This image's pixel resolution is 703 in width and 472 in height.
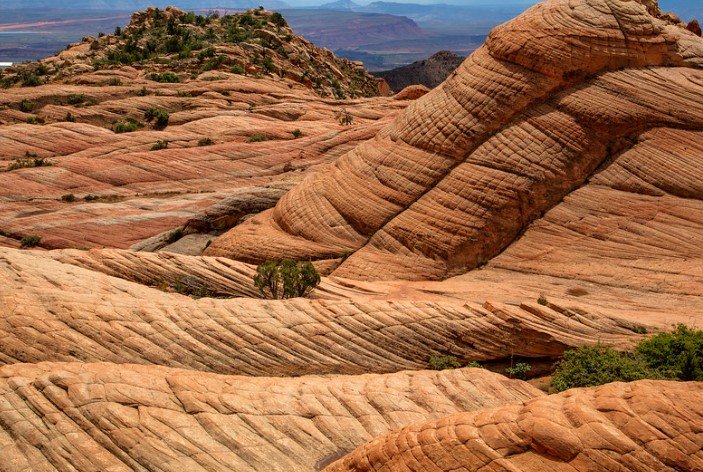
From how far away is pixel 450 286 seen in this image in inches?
1160

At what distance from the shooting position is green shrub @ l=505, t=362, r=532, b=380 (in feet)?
79.5

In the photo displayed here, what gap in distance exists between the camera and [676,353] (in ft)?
73.6

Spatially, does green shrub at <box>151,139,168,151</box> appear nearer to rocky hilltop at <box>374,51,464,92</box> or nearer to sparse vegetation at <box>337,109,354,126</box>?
sparse vegetation at <box>337,109,354,126</box>

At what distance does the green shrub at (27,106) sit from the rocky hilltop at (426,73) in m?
85.5

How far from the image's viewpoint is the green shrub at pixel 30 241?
121 feet

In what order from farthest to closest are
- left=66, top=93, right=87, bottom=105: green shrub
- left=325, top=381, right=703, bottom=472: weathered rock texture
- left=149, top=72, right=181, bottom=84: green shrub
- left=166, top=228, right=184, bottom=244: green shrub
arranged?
left=149, top=72, right=181, bottom=84: green shrub, left=66, top=93, right=87, bottom=105: green shrub, left=166, top=228, right=184, bottom=244: green shrub, left=325, top=381, right=703, bottom=472: weathered rock texture

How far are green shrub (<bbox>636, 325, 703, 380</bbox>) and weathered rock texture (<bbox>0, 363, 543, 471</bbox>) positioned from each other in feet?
18.4

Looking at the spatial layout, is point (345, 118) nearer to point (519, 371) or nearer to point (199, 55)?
point (199, 55)

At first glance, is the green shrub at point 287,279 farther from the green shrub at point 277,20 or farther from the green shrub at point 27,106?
the green shrub at point 277,20

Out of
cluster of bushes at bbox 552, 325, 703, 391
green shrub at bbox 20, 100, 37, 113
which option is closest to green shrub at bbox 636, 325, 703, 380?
cluster of bushes at bbox 552, 325, 703, 391

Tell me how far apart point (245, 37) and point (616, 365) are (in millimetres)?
71939

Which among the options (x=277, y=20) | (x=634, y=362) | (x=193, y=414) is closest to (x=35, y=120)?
(x=193, y=414)

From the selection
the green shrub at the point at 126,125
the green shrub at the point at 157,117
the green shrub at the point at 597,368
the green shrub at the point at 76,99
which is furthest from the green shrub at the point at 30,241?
the green shrub at the point at 597,368

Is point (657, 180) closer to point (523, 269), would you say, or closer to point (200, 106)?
point (523, 269)
